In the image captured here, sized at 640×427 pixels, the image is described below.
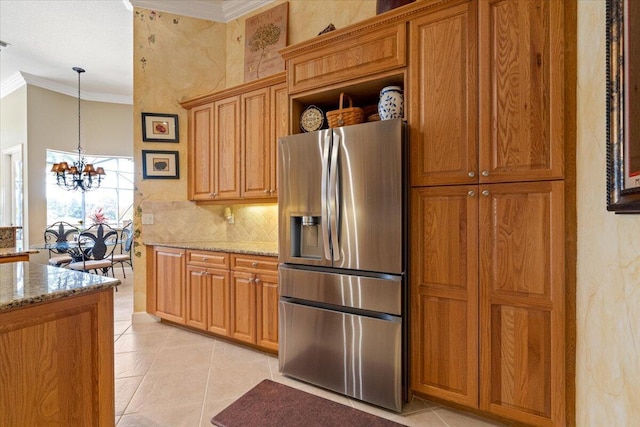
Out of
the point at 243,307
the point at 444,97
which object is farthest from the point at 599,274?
the point at 243,307

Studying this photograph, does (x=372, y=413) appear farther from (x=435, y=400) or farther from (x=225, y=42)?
(x=225, y=42)

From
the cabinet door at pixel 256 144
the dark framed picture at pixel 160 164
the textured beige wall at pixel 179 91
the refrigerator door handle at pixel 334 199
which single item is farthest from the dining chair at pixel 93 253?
the refrigerator door handle at pixel 334 199

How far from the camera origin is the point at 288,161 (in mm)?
2305

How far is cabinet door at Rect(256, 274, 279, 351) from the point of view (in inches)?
102

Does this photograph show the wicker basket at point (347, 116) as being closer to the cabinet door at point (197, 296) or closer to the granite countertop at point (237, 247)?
the granite countertop at point (237, 247)

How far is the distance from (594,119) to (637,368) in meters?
0.96

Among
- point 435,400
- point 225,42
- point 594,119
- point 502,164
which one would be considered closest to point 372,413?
point 435,400

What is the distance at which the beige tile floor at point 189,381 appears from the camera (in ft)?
6.17

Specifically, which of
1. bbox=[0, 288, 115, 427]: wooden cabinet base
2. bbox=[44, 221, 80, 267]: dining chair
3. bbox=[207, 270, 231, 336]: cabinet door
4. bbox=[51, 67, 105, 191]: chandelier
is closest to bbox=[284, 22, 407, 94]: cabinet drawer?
bbox=[207, 270, 231, 336]: cabinet door

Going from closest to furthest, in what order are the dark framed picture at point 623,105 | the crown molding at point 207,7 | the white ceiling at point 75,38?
the dark framed picture at point 623,105
the crown molding at point 207,7
the white ceiling at point 75,38

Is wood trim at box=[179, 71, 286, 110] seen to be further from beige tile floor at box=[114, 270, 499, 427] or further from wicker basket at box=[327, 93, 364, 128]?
beige tile floor at box=[114, 270, 499, 427]

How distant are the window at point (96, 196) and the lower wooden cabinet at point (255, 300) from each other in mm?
5249

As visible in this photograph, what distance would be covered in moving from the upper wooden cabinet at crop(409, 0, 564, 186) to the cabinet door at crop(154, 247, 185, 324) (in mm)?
2491

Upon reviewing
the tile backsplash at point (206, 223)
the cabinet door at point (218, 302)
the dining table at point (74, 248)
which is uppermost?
the tile backsplash at point (206, 223)
